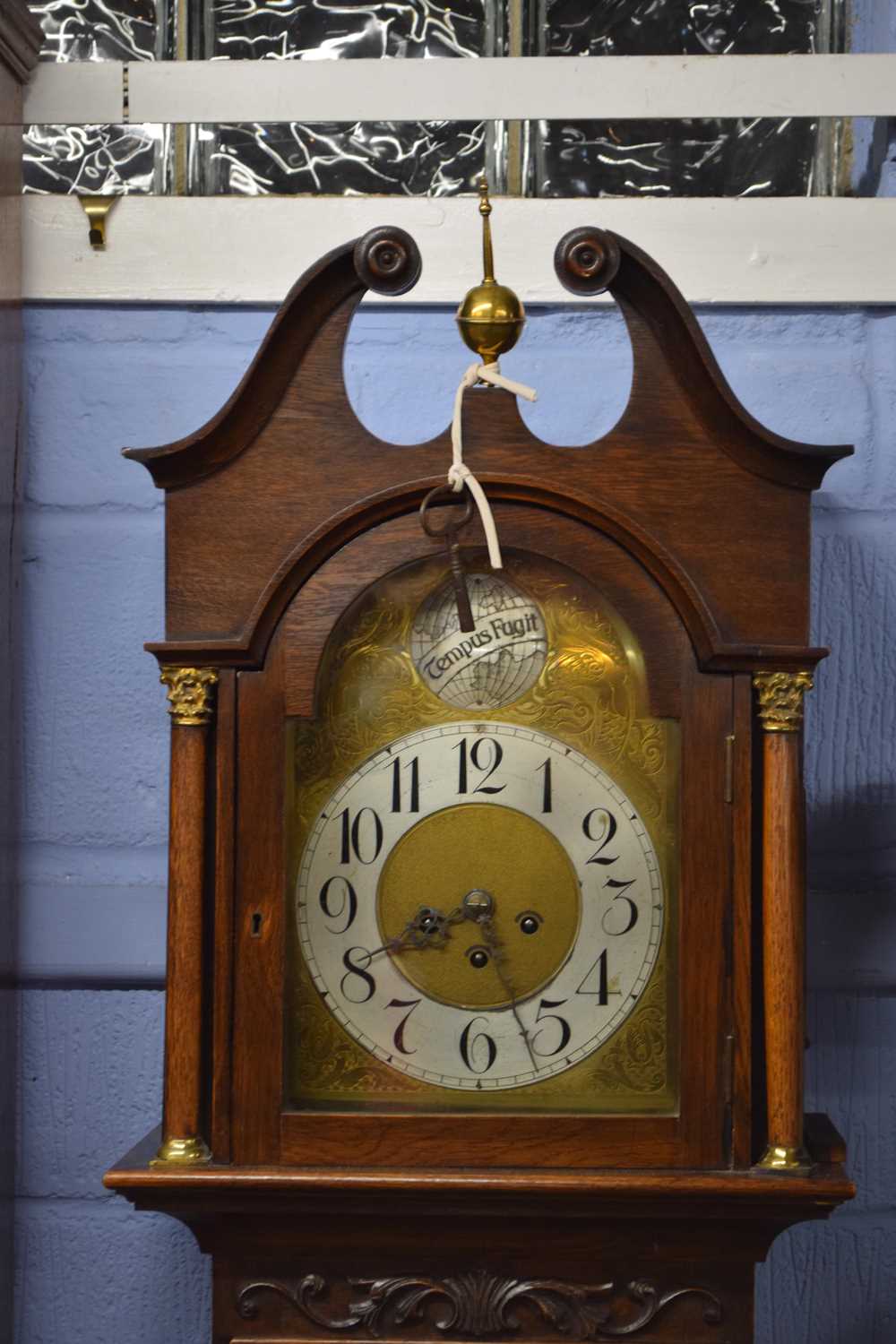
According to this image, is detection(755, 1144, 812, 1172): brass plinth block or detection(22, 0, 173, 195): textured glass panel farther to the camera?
→ detection(22, 0, 173, 195): textured glass panel

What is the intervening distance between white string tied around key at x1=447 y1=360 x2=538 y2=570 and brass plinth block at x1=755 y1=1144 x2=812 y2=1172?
0.43 metres

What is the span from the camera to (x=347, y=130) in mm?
1513

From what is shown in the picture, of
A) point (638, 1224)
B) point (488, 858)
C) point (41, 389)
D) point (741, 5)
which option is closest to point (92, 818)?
point (41, 389)

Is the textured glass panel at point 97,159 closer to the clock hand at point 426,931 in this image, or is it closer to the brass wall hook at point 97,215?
the brass wall hook at point 97,215

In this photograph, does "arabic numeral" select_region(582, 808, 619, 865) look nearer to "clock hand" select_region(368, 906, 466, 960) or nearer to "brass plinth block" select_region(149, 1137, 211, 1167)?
"clock hand" select_region(368, 906, 466, 960)

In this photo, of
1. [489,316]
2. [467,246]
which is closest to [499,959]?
[489,316]

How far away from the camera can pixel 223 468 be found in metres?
1.13

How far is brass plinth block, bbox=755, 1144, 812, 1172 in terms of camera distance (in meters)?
1.08

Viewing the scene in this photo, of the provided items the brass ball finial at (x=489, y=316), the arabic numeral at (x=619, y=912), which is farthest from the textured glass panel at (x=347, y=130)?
the arabic numeral at (x=619, y=912)

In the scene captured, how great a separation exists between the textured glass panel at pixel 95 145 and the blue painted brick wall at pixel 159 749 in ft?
0.42

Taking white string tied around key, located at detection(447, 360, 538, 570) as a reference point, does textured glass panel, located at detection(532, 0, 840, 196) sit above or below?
above

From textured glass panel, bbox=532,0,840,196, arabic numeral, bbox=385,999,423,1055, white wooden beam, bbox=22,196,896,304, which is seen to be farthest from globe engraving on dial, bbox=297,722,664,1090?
textured glass panel, bbox=532,0,840,196

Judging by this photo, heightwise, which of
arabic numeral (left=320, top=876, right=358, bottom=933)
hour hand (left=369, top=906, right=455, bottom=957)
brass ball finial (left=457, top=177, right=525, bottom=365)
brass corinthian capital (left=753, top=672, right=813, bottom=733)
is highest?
brass ball finial (left=457, top=177, right=525, bottom=365)

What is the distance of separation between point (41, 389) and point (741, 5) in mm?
748
